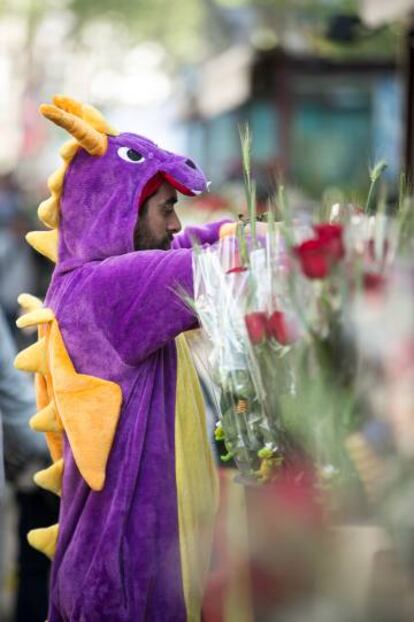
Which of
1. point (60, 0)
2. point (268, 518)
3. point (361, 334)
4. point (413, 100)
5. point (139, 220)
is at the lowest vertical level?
point (268, 518)

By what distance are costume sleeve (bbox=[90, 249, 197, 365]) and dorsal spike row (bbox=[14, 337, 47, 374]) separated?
258mm

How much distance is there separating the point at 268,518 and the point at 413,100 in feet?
23.7

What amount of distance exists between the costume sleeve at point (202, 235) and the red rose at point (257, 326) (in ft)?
3.55

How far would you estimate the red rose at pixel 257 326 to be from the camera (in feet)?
9.95

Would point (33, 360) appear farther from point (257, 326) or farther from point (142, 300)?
point (257, 326)

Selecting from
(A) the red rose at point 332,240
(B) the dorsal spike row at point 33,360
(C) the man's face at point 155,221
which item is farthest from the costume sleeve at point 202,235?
(A) the red rose at point 332,240

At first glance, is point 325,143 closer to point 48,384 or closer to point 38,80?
point 48,384

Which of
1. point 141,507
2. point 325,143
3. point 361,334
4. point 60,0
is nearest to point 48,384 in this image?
point 141,507

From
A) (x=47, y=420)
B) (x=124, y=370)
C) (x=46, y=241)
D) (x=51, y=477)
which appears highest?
(x=46, y=241)

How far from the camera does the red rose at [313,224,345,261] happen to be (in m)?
2.80

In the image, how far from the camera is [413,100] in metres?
9.79

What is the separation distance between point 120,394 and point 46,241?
1.89 ft

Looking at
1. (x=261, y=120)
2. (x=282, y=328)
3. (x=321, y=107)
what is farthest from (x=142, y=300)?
(x=261, y=120)

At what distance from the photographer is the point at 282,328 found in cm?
295
